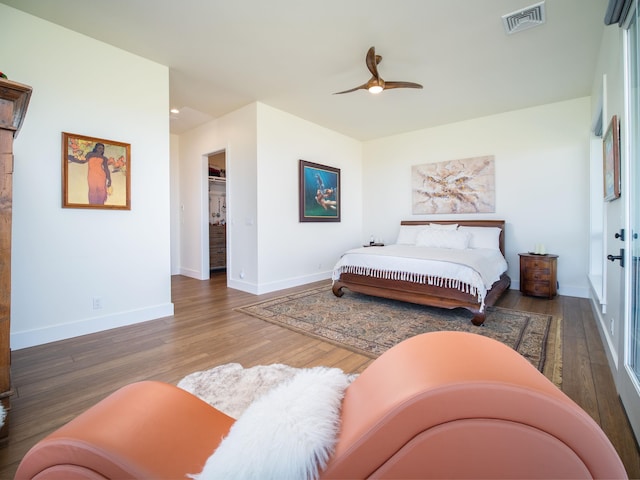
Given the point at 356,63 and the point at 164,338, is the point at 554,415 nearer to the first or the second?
the point at 164,338

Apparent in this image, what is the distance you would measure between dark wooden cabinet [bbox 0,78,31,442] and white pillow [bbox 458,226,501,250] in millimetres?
4764

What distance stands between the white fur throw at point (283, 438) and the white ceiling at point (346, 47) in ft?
9.01

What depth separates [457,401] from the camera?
565 mm

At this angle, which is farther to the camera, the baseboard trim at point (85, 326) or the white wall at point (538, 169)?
the white wall at point (538, 169)

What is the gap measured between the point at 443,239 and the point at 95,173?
433 cm

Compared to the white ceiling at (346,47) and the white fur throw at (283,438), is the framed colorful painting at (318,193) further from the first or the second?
the white fur throw at (283,438)

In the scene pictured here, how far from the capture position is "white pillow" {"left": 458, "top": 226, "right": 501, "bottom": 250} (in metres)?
4.26

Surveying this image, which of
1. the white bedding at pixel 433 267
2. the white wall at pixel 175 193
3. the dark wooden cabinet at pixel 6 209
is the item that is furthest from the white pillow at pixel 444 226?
the white wall at pixel 175 193

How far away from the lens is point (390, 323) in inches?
118

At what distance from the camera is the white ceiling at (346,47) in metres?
2.37

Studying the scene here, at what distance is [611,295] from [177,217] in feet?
20.6

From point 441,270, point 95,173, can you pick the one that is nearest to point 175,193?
point 95,173

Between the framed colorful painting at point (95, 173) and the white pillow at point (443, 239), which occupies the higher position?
the framed colorful painting at point (95, 173)

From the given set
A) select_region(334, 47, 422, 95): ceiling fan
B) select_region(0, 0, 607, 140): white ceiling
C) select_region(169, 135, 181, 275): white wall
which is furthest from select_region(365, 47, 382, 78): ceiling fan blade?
select_region(169, 135, 181, 275): white wall
